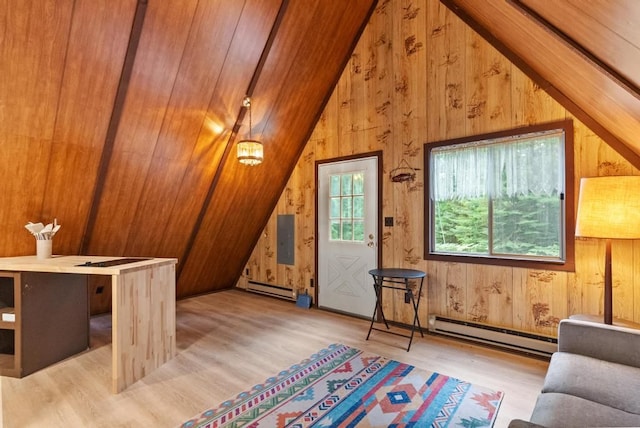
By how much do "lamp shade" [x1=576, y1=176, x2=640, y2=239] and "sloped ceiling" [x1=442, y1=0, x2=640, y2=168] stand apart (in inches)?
14.5

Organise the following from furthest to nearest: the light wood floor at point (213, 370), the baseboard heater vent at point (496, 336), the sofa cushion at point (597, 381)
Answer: the baseboard heater vent at point (496, 336), the light wood floor at point (213, 370), the sofa cushion at point (597, 381)

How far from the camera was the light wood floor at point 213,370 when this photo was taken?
2.00m

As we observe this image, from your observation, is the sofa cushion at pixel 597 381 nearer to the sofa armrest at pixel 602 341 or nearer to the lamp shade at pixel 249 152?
the sofa armrest at pixel 602 341

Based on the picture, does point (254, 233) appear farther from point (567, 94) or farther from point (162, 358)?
point (567, 94)

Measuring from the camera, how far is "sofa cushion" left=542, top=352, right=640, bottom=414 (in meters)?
1.36

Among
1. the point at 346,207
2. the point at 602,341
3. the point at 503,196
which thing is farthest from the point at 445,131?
the point at 602,341

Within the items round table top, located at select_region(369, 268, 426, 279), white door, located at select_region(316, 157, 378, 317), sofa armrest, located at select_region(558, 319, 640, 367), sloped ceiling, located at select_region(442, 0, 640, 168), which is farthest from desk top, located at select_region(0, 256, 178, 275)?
sloped ceiling, located at select_region(442, 0, 640, 168)

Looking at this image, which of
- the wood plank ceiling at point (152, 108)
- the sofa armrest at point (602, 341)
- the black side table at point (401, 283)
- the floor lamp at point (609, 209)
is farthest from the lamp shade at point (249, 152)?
the sofa armrest at point (602, 341)

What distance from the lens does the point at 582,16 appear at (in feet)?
4.84

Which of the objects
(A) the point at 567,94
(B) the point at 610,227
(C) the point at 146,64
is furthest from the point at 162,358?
(A) the point at 567,94

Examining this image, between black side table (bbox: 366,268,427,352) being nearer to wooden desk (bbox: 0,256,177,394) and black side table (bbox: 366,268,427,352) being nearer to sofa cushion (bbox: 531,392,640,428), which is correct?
sofa cushion (bbox: 531,392,640,428)

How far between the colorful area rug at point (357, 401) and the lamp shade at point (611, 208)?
1.28 metres

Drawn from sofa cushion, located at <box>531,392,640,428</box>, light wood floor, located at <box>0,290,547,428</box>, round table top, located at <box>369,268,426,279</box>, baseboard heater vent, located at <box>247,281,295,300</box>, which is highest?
round table top, located at <box>369,268,426,279</box>

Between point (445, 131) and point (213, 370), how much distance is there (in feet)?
10.2
